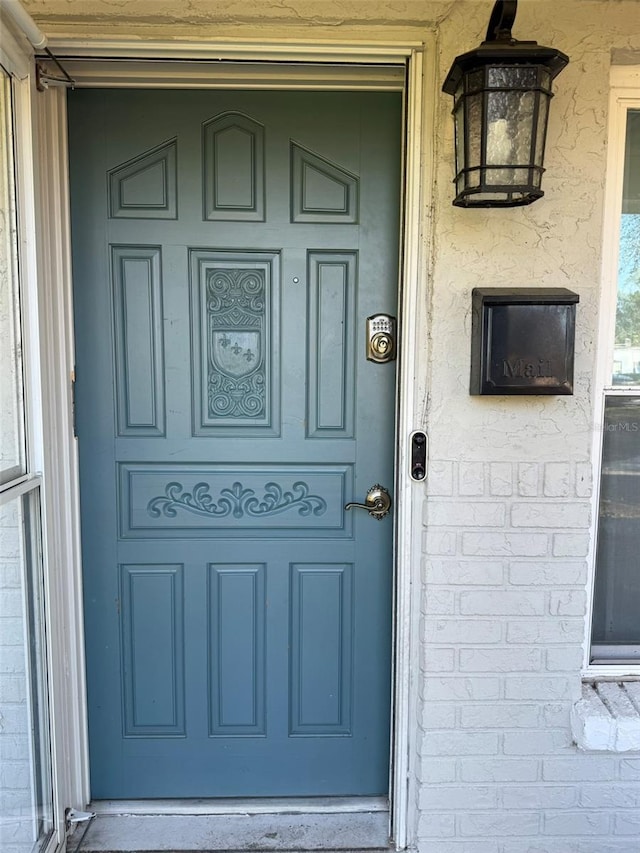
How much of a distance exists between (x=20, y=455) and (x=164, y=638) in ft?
2.53

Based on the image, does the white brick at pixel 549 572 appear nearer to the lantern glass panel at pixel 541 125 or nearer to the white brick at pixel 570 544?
the white brick at pixel 570 544

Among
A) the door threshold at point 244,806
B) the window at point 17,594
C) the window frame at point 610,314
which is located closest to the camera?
the window at point 17,594

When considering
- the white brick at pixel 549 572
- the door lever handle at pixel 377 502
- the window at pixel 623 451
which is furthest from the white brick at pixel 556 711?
the door lever handle at pixel 377 502

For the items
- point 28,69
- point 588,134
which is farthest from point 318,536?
point 28,69

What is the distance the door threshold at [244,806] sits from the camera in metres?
1.97

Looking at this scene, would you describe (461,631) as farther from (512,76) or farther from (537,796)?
(512,76)

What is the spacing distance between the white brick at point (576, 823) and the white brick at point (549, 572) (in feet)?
2.43

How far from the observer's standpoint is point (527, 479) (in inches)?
67.7

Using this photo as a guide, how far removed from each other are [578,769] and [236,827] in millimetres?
1105

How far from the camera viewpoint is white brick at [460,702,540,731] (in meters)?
1.77

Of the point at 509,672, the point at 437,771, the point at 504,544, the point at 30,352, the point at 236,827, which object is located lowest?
the point at 236,827

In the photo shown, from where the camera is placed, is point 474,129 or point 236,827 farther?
point 236,827

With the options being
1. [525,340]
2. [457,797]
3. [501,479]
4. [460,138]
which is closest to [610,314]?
[525,340]

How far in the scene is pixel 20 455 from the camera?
1.64 metres
